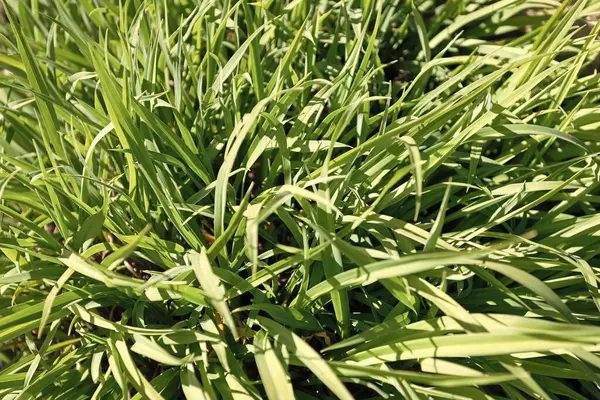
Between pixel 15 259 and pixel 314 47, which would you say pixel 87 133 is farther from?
pixel 314 47

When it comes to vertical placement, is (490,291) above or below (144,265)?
above

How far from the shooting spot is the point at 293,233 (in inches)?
25.8

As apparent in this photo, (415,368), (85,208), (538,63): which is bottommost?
(415,368)

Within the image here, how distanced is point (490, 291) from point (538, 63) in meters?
0.35

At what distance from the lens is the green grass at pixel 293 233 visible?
21.5 inches

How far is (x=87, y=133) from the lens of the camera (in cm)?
72

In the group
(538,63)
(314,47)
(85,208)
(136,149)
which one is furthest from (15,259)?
(538,63)

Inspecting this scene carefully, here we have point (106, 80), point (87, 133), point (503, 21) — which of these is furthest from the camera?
point (503, 21)

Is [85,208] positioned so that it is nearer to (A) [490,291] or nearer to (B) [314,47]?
(B) [314,47]

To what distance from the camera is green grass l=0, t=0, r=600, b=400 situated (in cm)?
55

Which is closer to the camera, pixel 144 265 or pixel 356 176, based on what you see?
pixel 356 176

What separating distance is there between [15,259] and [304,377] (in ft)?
1.43

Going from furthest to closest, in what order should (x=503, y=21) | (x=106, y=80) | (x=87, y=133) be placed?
(x=503, y=21) < (x=87, y=133) < (x=106, y=80)

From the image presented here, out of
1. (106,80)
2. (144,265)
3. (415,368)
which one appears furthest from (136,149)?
(415,368)
